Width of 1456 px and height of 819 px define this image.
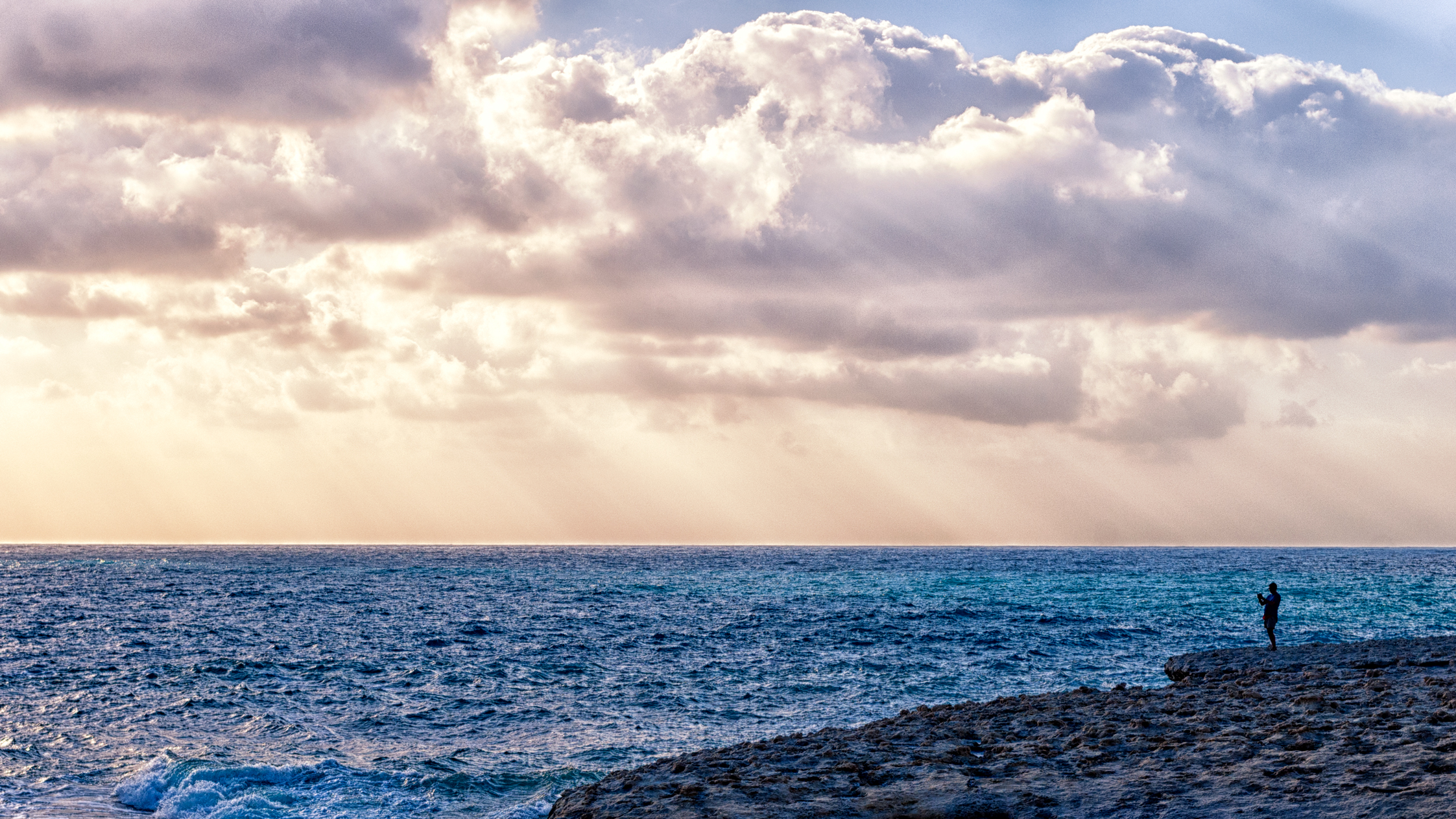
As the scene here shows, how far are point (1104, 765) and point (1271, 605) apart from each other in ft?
76.8

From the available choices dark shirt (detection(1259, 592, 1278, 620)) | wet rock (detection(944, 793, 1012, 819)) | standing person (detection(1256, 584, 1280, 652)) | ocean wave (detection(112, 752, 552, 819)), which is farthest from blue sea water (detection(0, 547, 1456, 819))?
wet rock (detection(944, 793, 1012, 819))

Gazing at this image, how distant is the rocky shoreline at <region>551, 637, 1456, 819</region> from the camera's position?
1195cm

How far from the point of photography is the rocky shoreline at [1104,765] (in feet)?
39.2

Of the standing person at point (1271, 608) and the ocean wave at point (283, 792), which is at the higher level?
the standing person at point (1271, 608)

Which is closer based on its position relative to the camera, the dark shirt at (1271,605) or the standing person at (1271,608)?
the standing person at (1271,608)

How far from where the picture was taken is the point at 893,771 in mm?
14555

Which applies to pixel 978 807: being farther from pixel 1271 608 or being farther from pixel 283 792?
pixel 1271 608

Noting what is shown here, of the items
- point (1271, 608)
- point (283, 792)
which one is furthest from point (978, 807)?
point (1271, 608)

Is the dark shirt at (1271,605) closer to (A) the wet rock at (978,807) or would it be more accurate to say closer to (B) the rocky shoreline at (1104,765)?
(B) the rocky shoreline at (1104,765)

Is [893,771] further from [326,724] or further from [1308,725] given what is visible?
[326,724]

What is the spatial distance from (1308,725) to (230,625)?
188 feet

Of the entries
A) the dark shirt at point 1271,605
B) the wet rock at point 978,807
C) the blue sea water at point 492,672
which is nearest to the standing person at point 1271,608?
the dark shirt at point 1271,605

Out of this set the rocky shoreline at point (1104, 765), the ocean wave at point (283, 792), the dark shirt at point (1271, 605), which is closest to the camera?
the rocky shoreline at point (1104, 765)

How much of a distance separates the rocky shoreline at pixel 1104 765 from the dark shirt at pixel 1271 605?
1335 cm
